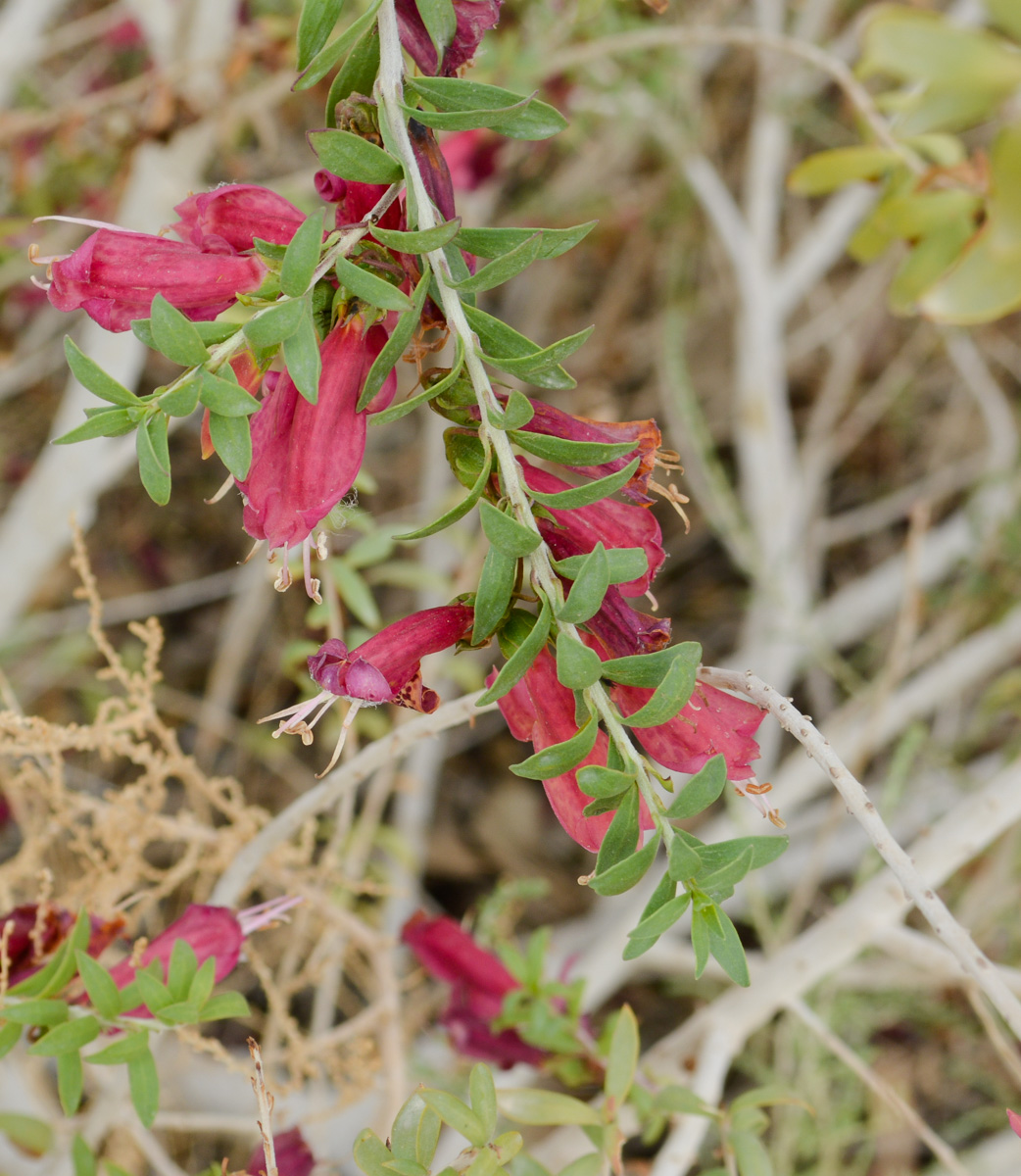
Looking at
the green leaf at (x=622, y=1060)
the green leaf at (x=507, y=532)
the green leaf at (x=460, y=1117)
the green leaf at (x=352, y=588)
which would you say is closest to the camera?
the green leaf at (x=507, y=532)

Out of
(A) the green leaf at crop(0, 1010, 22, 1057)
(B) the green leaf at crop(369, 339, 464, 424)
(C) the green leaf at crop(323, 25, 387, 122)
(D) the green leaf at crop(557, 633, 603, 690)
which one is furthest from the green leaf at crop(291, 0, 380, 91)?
(A) the green leaf at crop(0, 1010, 22, 1057)

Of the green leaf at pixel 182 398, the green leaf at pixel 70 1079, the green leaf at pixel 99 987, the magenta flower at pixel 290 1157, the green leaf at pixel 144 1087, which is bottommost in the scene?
the magenta flower at pixel 290 1157

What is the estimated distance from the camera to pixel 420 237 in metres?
0.31

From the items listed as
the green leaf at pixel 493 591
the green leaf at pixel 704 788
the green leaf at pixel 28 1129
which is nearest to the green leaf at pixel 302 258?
the green leaf at pixel 493 591

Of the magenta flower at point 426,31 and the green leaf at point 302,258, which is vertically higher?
the magenta flower at point 426,31

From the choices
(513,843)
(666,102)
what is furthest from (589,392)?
(513,843)

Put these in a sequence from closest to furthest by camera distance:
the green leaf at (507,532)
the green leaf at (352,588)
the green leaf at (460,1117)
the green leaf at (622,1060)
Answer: the green leaf at (507,532), the green leaf at (460,1117), the green leaf at (622,1060), the green leaf at (352,588)

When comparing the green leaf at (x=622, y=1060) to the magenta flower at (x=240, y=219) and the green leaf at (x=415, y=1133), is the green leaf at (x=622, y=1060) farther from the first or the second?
the magenta flower at (x=240, y=219)

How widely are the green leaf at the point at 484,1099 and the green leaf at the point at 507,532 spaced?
236mm

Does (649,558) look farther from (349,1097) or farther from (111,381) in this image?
(349,1097)

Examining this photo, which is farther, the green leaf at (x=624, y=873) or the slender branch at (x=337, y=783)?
the slender branch at (x=337, y=783)

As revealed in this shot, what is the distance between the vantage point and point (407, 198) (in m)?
0.33

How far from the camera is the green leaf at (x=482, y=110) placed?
1.11 ft

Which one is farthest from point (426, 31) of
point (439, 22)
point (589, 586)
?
point (589, 586)
